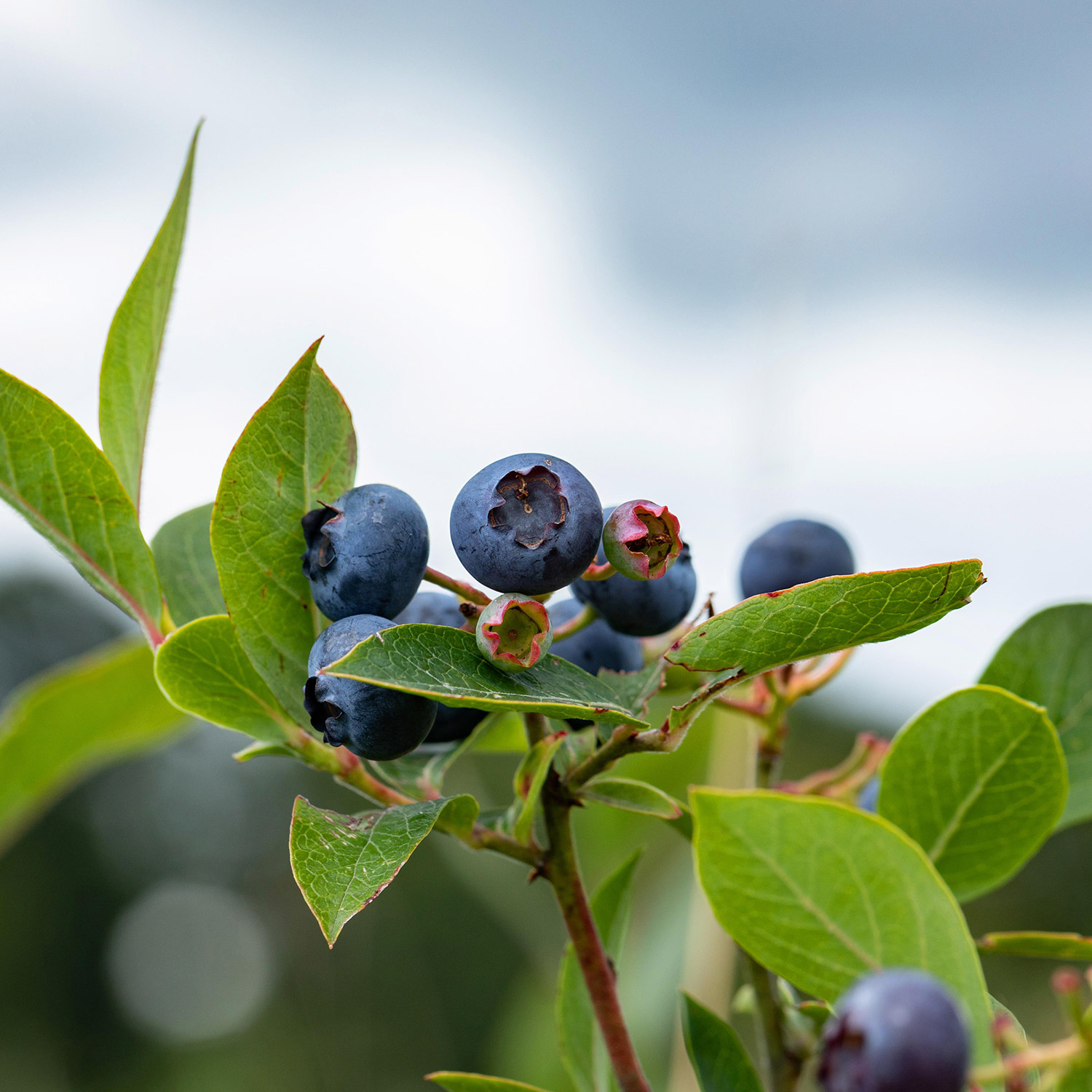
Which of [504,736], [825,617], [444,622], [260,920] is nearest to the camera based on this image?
[825,617]

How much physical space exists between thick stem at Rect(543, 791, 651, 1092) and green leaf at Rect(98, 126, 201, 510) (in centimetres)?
32

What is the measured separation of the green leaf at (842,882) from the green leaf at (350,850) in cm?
15

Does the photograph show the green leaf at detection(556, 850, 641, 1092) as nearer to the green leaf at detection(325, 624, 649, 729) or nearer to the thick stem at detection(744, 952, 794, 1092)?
the thick stem at detection(744, 952, 794, 1092)

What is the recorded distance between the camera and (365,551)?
53cm

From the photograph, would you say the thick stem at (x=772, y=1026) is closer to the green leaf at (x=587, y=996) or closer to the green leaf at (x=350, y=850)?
the green leaf at (x=587, y=996)

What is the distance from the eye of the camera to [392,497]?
1.83 ft

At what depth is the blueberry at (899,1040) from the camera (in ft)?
0.94

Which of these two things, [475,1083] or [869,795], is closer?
[475,1083]

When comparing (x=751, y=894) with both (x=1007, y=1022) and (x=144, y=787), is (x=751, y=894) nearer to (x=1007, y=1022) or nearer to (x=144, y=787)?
(x=1007, y=1022)

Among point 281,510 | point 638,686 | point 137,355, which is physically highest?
point 137,355

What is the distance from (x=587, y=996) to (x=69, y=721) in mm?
784

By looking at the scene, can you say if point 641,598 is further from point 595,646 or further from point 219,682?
point 219,682

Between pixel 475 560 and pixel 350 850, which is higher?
pixel 475 560

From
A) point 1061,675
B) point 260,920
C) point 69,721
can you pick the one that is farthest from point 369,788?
point 260,920
